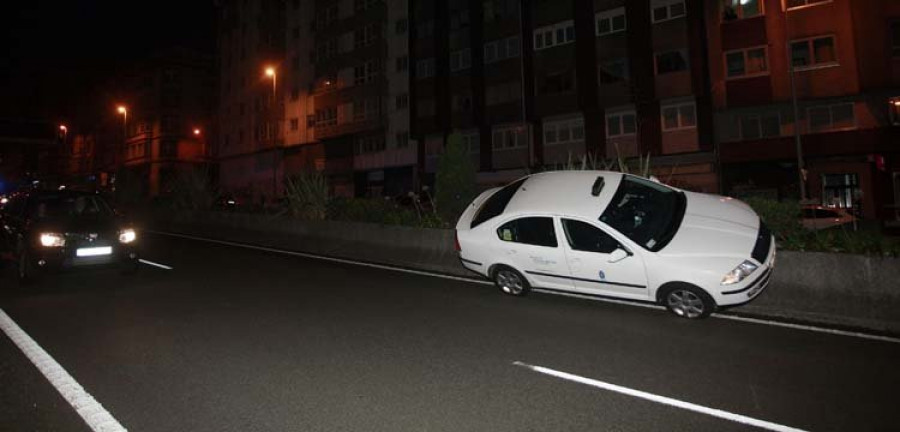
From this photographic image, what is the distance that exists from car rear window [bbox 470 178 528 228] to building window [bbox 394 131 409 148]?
106 ft

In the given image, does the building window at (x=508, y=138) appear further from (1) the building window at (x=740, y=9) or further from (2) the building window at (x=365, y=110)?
(1) the building window at (x=740, y=9)

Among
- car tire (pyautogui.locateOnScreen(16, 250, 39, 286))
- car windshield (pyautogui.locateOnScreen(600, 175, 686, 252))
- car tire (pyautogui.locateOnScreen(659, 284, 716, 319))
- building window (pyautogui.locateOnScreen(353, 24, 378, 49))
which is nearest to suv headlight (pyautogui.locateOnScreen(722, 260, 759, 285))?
car tire (pyautogui.locateOnScreen(659, 284, 716, 319))

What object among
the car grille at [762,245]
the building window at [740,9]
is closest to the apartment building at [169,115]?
the building window at [740,9]

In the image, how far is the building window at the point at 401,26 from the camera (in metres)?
40.8

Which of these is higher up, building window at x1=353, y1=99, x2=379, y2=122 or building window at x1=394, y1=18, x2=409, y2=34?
building window at x1=394, y1=18, x2=409, y2=34

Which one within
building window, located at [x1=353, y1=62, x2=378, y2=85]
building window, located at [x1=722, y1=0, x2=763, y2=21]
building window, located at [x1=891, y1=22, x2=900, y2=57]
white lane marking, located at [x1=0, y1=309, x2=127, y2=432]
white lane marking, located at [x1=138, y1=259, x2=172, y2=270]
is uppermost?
building window, located at [x1=353, y1=62, x2=378, y2=85]

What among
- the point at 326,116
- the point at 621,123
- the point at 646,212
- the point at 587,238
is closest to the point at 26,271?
the point at 587,238

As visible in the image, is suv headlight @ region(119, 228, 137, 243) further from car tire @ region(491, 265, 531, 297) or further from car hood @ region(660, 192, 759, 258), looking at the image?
car hood @ region(660, 192, 759, 258)

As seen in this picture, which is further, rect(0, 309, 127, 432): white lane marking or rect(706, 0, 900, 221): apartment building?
rect(706, 0, 900, 221): apartment building

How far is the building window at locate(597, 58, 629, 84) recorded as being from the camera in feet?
96.1

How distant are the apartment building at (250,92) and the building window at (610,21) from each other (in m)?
32.2

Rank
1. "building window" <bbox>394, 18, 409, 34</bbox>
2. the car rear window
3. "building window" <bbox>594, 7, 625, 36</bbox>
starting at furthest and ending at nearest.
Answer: "building window" <bbox>394, 18, 409, 34</bbox> < "building window" <bbox>594, 7, 625, 36</bbox> < the car rear window

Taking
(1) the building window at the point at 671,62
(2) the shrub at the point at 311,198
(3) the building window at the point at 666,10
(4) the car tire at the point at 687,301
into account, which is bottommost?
(4) the car tire at the point at 687,301

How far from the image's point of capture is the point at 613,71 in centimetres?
2973
